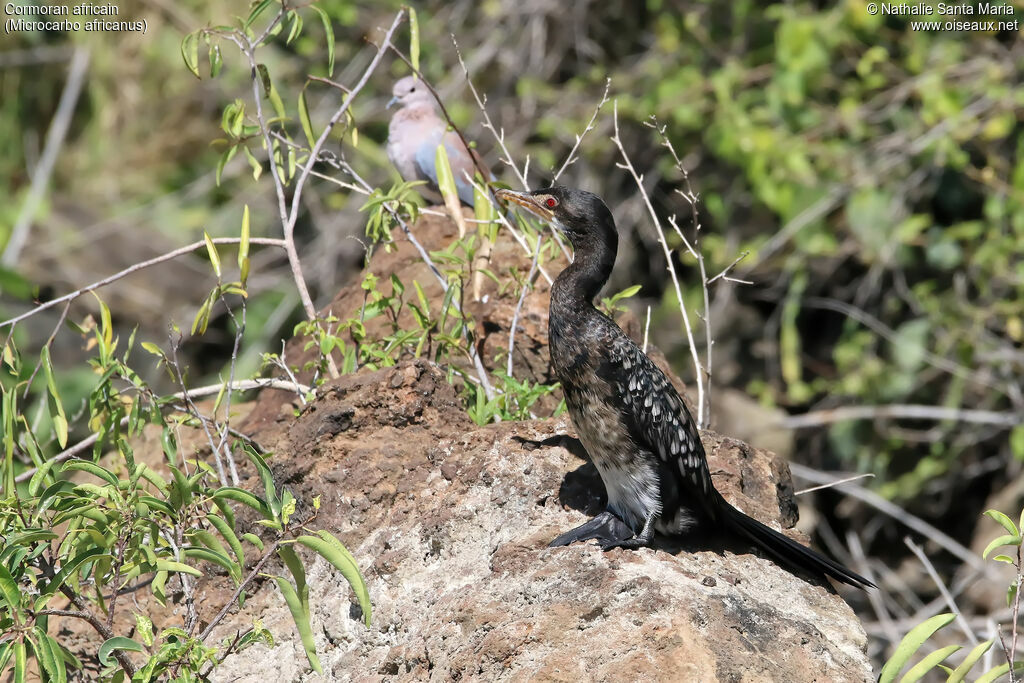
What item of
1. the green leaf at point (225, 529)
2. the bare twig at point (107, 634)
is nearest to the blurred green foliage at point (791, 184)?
the green leaf at point (225, 529)

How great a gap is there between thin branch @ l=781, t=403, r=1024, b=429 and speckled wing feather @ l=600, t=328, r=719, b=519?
12.0 feet

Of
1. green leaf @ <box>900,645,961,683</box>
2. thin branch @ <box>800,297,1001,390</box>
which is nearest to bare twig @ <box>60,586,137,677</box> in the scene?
green leaf @ <box>900,645,961,683</box>

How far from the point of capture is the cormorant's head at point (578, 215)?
350 centimetres

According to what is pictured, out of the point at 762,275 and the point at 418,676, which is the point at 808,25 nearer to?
the point at 762,275

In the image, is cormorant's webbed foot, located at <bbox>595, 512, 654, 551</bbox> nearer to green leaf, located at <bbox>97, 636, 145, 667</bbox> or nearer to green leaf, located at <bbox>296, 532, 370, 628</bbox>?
green leaf, located at <bbox>296, 532, 370, 628</bbox>

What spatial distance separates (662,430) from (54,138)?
7653 millimetres

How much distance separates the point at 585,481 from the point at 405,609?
648 millimetres

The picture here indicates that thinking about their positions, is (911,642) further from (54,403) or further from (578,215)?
(54,403)

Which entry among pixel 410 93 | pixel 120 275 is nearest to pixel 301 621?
pixel 120 275

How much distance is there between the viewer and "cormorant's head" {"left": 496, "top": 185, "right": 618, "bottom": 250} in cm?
350

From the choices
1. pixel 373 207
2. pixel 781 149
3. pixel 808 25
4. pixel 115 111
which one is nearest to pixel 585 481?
pixel 373 207

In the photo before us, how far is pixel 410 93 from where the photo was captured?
6480 millimetres

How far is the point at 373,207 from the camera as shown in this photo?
13.4 ft

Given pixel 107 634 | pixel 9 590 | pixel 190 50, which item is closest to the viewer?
pixel 9 590
